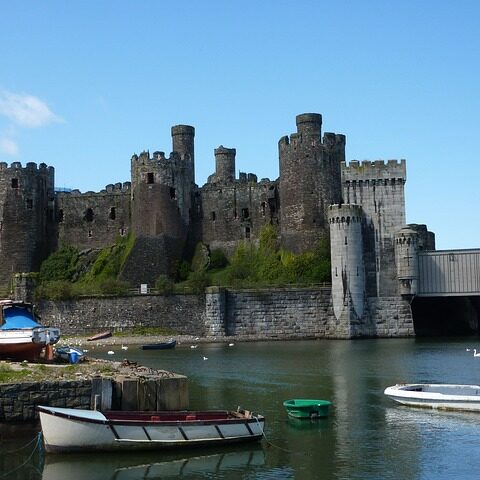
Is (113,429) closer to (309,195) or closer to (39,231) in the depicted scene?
(309,195)

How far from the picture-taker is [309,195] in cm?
6794

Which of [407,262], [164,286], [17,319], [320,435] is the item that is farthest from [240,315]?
[320,435]

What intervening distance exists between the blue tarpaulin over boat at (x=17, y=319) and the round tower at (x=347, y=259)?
32473 mm

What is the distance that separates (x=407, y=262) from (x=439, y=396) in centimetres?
3348

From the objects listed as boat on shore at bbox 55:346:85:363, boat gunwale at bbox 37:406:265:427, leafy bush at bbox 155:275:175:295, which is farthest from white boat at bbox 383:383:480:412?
leafy bush at bbox 155:275:175:295

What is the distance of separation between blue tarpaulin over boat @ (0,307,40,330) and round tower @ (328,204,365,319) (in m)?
32.5

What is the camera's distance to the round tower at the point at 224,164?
7800 cm

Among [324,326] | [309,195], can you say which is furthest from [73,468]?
[309,195]

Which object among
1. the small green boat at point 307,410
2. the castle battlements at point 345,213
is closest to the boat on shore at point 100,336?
the castle battlements at point 345,213

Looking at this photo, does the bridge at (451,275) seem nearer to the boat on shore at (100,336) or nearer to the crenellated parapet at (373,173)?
the crenellated parapet at (373,173)

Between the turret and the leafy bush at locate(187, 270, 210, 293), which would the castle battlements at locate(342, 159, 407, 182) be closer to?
the turret

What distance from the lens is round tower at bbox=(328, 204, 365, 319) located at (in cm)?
6194

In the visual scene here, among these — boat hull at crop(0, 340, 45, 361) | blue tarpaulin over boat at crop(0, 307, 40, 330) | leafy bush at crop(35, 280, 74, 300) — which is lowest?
boat hull at crop(0, 340, 45, 361)

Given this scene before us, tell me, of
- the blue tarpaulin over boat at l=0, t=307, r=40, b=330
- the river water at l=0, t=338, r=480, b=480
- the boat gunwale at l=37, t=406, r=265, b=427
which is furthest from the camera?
the blue tarpaulin over boat at l=0, t=307, r=40, b=330
